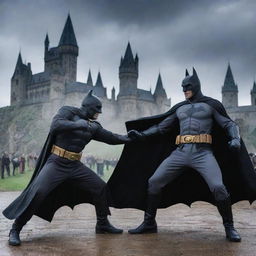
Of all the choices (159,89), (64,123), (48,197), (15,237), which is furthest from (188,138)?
(159,89)

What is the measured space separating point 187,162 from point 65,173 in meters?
1.81

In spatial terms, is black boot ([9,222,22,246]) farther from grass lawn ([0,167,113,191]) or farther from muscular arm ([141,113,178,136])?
grass lawn ([0,167,113,191])

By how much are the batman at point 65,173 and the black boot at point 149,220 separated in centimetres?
35

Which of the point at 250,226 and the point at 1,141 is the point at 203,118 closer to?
the point at 250,226

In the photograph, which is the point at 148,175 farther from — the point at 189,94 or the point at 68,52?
the point at 68,52

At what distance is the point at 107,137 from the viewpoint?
6.35 meters

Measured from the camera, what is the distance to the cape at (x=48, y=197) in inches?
222

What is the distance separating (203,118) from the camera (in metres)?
6.03

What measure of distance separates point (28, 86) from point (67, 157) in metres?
101

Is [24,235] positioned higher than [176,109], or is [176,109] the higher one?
[176,109]

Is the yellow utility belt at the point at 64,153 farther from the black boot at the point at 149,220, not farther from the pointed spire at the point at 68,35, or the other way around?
the pointed spire at the point at 68,35

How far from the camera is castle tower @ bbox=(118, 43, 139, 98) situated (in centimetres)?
10138

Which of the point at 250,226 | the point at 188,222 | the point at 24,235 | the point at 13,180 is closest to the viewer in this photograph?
the point at 24,235

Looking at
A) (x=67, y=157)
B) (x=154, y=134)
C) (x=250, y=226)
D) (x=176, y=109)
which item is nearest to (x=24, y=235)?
(x=67, y=157)
